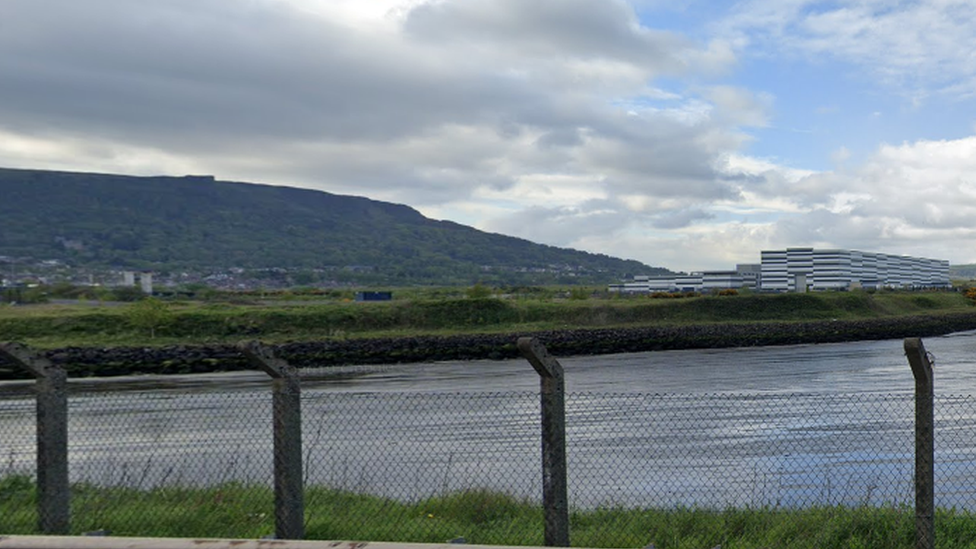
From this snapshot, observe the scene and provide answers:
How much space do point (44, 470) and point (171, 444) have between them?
27.9ft

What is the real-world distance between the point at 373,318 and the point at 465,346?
13.1 meters

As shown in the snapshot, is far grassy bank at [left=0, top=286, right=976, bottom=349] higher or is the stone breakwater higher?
far grassy bank at [left=0, top=286, right=976, bottom=349]

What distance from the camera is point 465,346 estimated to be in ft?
181

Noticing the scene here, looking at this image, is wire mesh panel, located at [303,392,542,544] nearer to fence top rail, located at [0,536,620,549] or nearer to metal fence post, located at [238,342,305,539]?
metal fence post, located at [238,342,305,539]

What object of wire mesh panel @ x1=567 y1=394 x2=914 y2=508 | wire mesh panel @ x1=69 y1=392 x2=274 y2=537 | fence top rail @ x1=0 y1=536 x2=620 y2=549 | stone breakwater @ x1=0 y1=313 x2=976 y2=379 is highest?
fence top rail @ x1=0 y1=536 x2=620 y2=549

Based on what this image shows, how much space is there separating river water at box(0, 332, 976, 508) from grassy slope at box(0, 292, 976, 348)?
1078 inches

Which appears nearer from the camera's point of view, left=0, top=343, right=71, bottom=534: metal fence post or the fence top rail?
the fence top rail

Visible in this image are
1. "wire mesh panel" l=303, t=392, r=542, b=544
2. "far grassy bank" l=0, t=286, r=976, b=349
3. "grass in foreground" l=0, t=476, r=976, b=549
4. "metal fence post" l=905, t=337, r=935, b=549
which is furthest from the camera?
"far grassy bank" l=0, t=286, r=976, b=349

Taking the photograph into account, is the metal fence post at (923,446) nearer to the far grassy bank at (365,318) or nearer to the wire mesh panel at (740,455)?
the wire mesh panel at (740,455)

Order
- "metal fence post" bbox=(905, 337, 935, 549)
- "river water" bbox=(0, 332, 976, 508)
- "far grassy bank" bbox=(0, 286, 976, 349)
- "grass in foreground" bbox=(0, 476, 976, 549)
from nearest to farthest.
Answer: "metal fence post" bbox=(905, 337, 935, 549) < "grass in foreground" bbox=(0, 476, 976, 549) < "river water" bbox=(0, 332, 976, 508) < "far grassy bank" bbox=(0, 286, 976, 349)

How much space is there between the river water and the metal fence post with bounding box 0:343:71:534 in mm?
2033

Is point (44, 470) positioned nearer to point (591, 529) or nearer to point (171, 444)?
point (591, 529)

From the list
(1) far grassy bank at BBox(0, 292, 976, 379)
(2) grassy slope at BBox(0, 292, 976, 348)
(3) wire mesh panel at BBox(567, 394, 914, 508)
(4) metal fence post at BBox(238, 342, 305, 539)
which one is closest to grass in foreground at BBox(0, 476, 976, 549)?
(4) metal fence post at BBox(238, 342, 305, 539)

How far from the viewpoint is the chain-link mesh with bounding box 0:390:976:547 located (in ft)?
29.3
